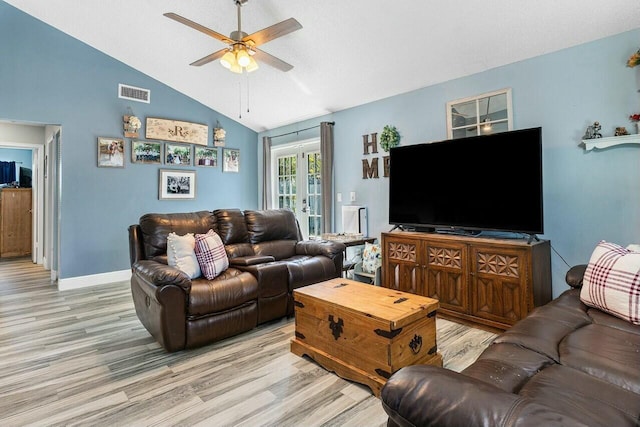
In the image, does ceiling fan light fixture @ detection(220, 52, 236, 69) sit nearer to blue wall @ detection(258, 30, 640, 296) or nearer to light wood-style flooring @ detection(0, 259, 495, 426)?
blue wall @ detection(258, 30, 640, 296)

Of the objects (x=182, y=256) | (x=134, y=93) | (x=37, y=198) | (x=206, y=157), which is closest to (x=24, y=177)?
(x=37, y=198)

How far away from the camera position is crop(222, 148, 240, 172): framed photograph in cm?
589

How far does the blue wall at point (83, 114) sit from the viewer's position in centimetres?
407

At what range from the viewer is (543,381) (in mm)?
1215

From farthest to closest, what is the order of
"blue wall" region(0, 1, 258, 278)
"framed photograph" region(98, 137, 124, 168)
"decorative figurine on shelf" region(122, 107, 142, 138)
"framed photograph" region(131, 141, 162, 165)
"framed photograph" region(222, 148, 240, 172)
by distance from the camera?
"framed photograph" region(222, 148, 240, 172) < "framed photograph" region(131, 141, 162, 165) < "decorative figurine on shelf" region(122, 107, 142, 138) < "framed photograph" region(98, 137, 124, 168) < "blue wall" region(0, 1, 258, 278)

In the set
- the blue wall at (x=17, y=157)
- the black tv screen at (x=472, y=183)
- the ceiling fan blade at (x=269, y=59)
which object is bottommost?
the black tv screen at (x=472, y=183)

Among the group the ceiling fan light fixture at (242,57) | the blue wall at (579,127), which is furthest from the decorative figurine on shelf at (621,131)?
the ceiling fan light fixture at (242,57)

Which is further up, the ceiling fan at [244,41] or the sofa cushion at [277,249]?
the ceiling fan at [244,41]

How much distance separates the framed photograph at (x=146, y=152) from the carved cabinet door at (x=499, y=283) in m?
4.64

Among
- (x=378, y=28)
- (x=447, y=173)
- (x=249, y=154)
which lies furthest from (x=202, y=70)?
(x=447, y=173)

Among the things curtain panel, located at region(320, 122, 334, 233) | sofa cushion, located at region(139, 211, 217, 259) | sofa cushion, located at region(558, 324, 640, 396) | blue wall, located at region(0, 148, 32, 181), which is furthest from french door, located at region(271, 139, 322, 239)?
blue wall, located at region(0, 148, 32, 181)

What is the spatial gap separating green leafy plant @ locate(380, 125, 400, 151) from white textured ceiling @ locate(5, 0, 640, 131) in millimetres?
448

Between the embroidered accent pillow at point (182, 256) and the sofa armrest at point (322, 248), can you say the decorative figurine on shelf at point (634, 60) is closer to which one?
the sofa armrest at point (322, 248)

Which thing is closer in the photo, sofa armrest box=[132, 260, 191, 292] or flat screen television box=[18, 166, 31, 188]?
sofa armrest box=[132, 260, 191, 292]
